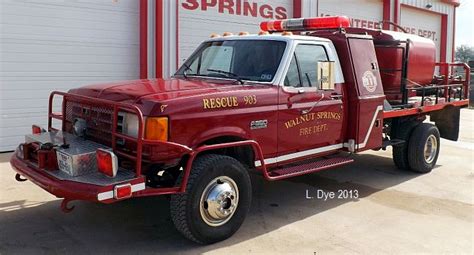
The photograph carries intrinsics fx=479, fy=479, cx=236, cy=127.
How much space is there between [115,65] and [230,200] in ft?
20.2

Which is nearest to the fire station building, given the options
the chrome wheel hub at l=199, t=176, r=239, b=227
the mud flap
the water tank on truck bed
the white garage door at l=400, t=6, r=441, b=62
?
the water tank on truck bed

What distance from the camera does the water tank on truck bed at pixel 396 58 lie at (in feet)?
23.6

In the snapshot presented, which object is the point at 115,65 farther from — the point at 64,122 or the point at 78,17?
the point at 64,122

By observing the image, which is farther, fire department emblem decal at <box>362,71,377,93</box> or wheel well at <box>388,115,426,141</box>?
wheel well at <box>388,115,426,141</box>

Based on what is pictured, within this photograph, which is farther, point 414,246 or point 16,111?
point 16,111

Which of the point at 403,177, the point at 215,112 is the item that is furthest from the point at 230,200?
the point at 403,177

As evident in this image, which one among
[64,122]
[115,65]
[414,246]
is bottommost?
[414,246]

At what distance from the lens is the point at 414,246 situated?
4516 mm

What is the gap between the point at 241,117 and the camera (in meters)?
4.65

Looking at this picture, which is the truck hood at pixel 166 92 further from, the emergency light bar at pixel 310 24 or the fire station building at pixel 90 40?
the fire station building at pixel 90 40

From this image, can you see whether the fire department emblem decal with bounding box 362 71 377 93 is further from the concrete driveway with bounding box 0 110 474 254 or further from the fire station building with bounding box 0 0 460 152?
the fire station building with bounding box 0 0 460 152

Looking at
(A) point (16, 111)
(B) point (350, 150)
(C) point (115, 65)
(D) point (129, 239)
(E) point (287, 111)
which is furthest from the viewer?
(C) point (115, 65)

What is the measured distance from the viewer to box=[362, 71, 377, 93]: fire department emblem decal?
6.13 metres

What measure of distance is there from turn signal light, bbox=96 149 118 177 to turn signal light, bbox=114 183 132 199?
0.15 meters
